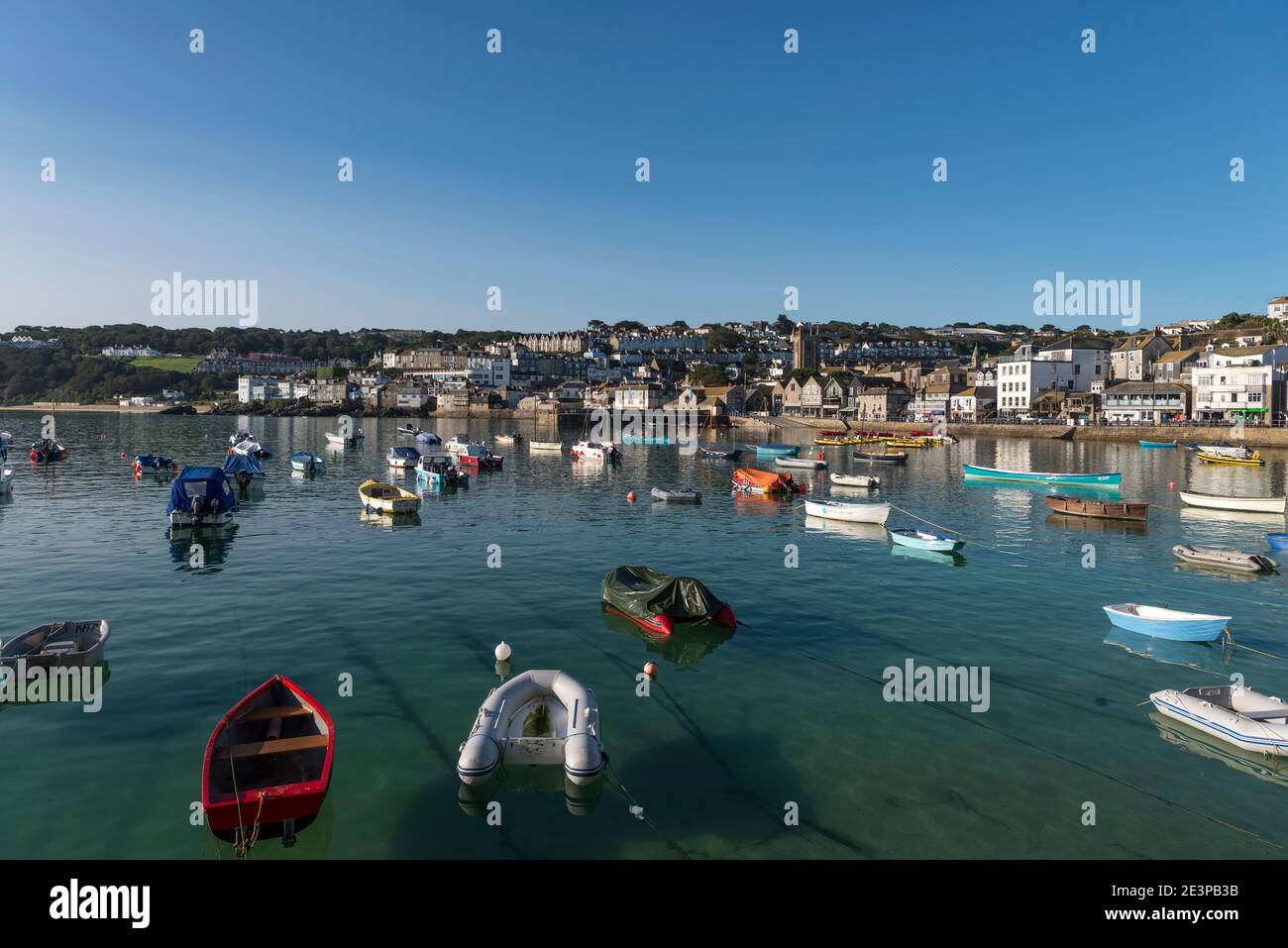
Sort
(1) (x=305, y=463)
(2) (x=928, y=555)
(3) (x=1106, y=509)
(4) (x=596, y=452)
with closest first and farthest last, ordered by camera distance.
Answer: (2) (x=928, y=555) < (3) (x=1106, y=509) < (1) (x=305, y=463) < (4) (x=596, y=452)

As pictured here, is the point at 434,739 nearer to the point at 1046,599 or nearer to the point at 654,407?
the point at 1046,599

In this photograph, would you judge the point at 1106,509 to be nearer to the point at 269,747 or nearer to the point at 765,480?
the point at 765,480

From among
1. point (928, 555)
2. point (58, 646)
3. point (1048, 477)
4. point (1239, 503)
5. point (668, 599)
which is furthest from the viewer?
point (1048, 477)

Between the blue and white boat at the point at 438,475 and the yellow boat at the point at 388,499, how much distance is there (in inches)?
496

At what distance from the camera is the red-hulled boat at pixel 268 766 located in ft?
35.6

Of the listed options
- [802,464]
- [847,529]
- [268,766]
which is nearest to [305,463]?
[802,464]

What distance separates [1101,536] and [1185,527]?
7.30 meters

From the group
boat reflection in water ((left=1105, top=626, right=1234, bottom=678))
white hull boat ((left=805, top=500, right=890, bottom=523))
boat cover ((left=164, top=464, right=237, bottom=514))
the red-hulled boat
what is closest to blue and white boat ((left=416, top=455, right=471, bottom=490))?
boat cover ((left=164, top=464, right=237, bottom=514))

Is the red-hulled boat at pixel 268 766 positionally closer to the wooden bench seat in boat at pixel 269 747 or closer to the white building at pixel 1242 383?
the wooden bench seat in boat at pixel 269 747

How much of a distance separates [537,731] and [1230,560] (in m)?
32.2

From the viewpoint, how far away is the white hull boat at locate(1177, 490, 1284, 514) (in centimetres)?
4619

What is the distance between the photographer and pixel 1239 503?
47.1 m

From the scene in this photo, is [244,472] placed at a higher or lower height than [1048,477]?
higher

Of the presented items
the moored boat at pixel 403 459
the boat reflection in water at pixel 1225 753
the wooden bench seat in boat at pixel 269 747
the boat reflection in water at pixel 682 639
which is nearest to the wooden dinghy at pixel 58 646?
the wooden bench seat in boat at pixel 269 747
